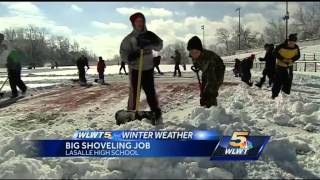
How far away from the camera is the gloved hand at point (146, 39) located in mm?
7039

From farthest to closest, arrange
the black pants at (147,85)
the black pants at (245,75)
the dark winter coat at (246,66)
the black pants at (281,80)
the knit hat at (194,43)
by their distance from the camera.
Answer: the dark winter coat at (246,66)
the black pants at (245,75)
the black pants at (281,80)
the knit hat at (194,43)
the black pants at (147,85)

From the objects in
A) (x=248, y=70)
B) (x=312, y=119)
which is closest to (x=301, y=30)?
(x=248, y=70)

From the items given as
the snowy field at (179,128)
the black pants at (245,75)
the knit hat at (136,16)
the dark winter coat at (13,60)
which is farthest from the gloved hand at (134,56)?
the black pants at (245,75)

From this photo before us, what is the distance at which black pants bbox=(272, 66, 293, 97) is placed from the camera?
1102 centimetres

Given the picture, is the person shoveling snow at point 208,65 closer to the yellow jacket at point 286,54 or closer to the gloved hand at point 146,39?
the gloved hand at point 146,39

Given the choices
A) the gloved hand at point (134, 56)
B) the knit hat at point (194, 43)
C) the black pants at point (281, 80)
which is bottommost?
the black pants at point (281, 80)

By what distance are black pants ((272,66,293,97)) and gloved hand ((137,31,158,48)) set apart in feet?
15.9

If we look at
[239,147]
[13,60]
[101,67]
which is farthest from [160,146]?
[101,67]

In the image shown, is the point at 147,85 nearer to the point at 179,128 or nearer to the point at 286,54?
the point at 179,128

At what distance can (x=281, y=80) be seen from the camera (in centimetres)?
1113

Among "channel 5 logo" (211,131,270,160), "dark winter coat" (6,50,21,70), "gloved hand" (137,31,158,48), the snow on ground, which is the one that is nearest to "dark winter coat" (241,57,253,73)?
the snow on ground

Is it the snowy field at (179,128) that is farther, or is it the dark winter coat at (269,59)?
the dark winter coat at (269,59)

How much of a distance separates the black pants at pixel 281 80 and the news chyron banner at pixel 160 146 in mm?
6020

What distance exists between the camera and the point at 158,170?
4480 mm
